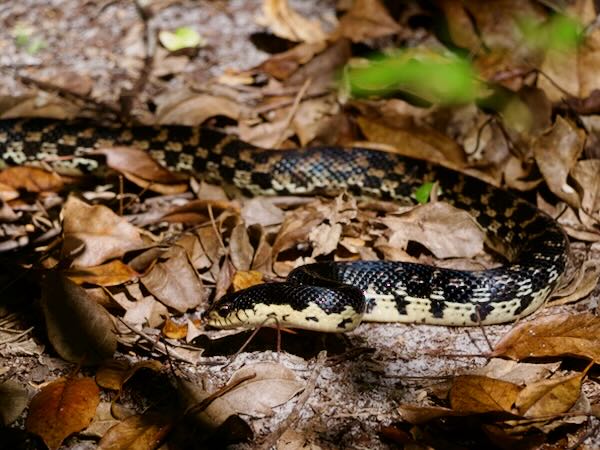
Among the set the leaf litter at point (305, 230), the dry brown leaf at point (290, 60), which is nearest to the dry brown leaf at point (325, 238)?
the leaf litter at point (305, 230)

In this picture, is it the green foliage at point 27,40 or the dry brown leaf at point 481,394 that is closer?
the dry brown leaf at point 481,394

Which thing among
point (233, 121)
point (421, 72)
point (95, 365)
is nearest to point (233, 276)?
point (95, 365)

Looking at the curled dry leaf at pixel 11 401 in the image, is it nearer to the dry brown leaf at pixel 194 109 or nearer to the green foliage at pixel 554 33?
the dry brown leaf at pixel 194 109

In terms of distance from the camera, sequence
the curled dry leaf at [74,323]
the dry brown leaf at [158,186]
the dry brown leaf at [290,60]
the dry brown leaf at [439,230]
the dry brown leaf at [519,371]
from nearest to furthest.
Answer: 1. the dry brown leaf at [519,371]
2. the curled dry leaf at [74,323]
3. the dry brown leaf at [439,230]
4. the dry brown leaf at [158,186]
5. the dry brown leaf at [290,60]

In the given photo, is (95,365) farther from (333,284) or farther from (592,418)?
(592,418)

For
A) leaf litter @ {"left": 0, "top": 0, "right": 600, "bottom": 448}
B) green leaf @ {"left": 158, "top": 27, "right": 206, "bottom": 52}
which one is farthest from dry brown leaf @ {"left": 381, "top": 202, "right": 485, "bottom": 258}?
green leaf @ {"left": 158, "top": 27, "right": 206, "bottom": 52}

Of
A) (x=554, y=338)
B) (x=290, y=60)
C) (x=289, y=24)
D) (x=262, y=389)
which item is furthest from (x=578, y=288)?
(x=289, y=24)
